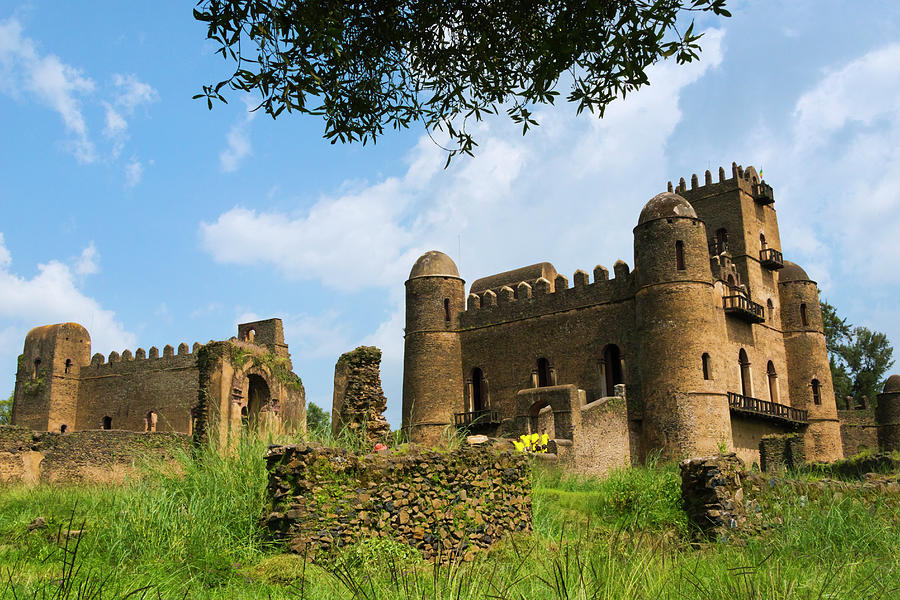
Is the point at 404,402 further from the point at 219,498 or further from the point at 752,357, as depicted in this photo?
the point at 219,498

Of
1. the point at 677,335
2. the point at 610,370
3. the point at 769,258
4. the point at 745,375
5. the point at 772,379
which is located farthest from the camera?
the point at 769,258

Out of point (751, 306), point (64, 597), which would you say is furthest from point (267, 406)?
point (751, 306)

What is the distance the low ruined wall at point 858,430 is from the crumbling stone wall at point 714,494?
33232 mm

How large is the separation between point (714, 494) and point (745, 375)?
20.0 m

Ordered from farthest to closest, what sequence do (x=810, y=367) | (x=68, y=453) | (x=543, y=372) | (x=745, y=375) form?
(x=810, y=367) → (x=543, y=372) → (x=745, y=375) → (x=68, y=453)

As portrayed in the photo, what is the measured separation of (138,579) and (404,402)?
980 inches

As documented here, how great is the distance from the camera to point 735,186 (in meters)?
34.1

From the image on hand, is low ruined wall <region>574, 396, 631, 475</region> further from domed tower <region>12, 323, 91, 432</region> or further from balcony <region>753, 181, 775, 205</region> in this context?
domed tower <region>12, 323, 91, 432</region>

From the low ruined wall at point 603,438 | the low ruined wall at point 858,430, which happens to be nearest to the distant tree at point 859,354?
the low ruined wall at point 858,430

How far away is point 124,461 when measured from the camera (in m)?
18.4

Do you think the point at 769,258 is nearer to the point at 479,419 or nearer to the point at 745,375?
the point at 745,375

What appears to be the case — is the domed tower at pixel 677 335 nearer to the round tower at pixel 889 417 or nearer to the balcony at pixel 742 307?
the balcony at pixel 742 307

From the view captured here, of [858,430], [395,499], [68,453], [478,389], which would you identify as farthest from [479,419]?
[395,499]

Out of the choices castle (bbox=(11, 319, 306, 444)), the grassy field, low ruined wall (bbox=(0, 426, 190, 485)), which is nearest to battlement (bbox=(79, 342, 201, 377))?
castle (bbox=(11, 319, 306, 444))
